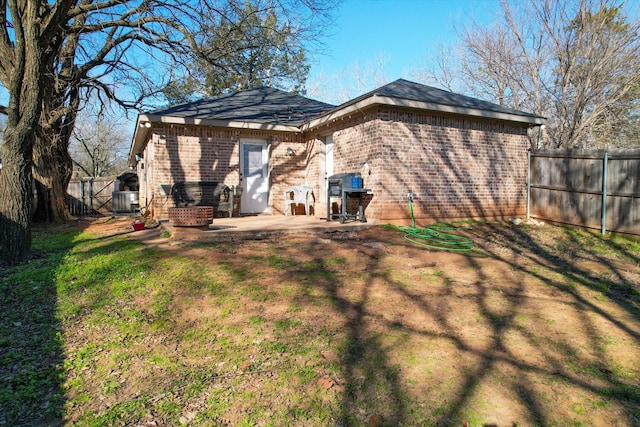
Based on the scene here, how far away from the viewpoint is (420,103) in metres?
8.41

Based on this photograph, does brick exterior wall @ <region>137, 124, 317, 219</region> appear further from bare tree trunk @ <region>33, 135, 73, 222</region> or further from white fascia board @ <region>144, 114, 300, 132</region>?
bare tree trunk @ <region>33, 135, 73, 222</region>

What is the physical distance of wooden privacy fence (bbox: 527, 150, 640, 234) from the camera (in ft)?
24.2

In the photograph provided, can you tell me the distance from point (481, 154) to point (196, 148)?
6.94 meters

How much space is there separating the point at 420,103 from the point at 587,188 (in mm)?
3786

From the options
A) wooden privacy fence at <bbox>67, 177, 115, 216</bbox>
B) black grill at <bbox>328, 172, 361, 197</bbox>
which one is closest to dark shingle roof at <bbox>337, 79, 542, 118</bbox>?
black grill at <bbox>328, 172, 361, 197</bbox>

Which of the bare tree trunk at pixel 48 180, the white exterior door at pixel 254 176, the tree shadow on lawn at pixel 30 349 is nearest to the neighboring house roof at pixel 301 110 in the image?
the white exterior door at pixel 254 176

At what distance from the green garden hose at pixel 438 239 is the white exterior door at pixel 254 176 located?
4.33 metres

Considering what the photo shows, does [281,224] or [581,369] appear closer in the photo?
[581,369]

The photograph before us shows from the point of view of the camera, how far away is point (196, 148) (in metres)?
9.99

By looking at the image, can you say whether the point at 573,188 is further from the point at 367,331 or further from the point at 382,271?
the point at 367,331

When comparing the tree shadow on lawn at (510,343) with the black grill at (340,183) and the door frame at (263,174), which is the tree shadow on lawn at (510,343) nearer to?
the black grill at (340,183)

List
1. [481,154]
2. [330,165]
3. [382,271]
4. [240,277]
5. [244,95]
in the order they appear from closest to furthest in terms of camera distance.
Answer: [240,277] < [382,271] < [481,154] < [330,165] < [244,95]

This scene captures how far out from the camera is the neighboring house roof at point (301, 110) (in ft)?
28.0

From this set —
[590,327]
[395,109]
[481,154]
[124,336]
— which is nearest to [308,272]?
[124,336]
